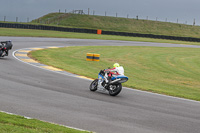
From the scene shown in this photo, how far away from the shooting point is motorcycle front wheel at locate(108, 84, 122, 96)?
13.7 meters

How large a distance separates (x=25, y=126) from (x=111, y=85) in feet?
21.4

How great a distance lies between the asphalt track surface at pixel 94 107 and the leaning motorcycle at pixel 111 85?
13.0 inches

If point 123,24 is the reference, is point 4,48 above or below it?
below

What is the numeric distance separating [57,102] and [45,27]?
161 ft

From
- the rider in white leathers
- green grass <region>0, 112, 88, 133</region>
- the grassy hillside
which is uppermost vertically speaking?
the grassy hillside

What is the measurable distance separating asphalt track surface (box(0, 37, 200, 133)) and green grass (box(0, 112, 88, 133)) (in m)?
0.66

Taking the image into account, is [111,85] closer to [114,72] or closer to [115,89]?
[115,89]

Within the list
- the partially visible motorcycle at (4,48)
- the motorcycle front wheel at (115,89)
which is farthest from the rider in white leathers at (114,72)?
the partially visible motorcycle at (4,48)

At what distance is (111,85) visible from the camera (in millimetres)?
14062

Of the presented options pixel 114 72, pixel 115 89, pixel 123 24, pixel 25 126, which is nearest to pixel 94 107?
pixel 115 89

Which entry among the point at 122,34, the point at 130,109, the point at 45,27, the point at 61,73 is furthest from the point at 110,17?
the point at 130,109

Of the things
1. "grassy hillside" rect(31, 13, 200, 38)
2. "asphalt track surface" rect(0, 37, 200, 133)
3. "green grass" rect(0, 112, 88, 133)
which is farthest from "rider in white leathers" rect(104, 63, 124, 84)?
"grassy hillside" rect(31, 13, 200, 38)

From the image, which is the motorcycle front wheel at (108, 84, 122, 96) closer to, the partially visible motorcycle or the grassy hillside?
the partially visible motorcycle

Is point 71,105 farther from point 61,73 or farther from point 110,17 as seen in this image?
point 110,17
